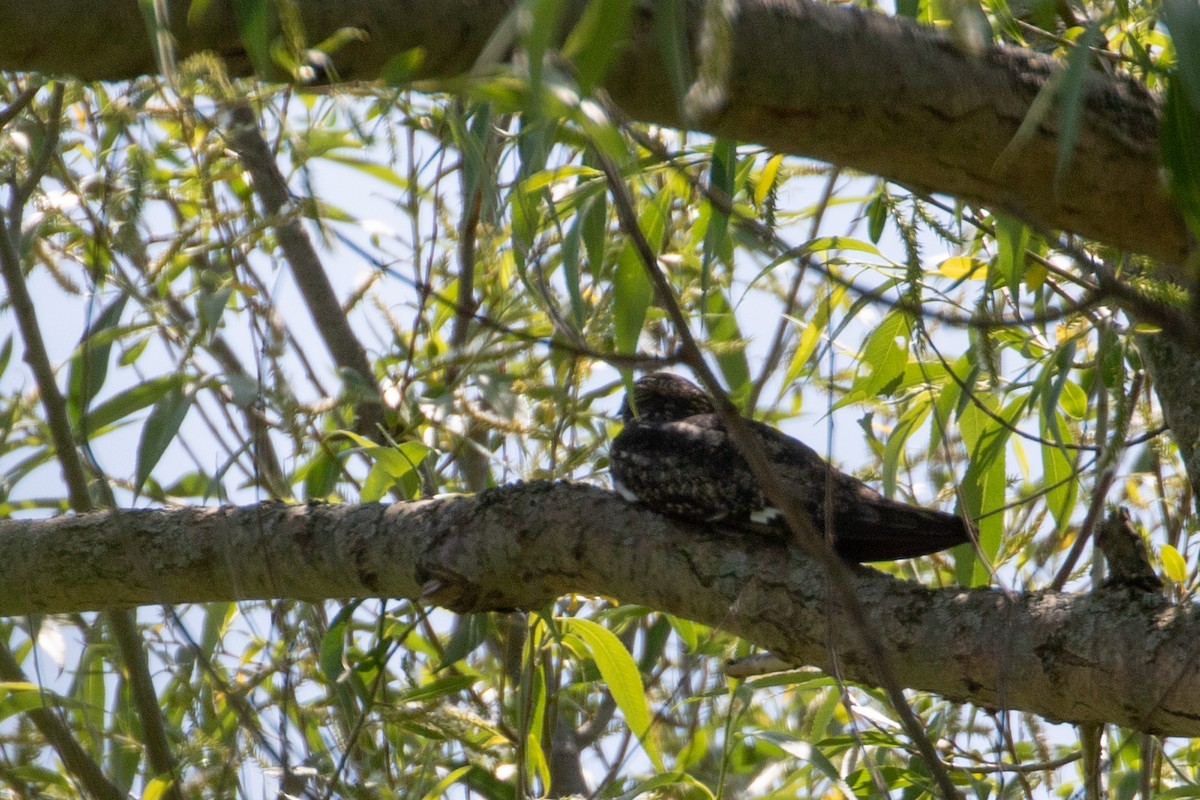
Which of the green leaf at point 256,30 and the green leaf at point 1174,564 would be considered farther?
the green leaf at point 1174,564

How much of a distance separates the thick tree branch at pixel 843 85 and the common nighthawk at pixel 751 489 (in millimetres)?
978

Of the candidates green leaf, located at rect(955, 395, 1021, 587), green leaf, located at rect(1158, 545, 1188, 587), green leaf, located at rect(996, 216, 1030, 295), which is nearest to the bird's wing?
green leaf, located at rect(955, 395, 1021, 587)

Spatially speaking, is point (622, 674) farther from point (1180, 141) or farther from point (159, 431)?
point (1180, 141)

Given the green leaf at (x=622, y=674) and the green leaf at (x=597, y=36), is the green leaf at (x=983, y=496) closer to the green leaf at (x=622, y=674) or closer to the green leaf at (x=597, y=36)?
the green leaf at (x=622, y=674)

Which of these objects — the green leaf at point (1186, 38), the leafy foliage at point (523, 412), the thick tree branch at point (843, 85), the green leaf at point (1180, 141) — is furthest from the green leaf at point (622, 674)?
the green leaf at point (1186, 38)

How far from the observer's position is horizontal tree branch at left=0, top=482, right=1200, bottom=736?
1.71 metres

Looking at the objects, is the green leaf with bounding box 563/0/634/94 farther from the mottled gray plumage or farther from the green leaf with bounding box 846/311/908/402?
the green leaf with bounding box 846/311/908/402

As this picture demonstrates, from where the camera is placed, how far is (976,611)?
1.86m

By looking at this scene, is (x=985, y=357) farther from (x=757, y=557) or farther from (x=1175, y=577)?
(x=1175, y=577)

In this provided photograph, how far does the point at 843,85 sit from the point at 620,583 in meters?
1.30

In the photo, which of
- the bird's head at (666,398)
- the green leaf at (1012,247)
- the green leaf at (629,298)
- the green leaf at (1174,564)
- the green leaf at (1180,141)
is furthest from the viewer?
the bird's head at (666,398)

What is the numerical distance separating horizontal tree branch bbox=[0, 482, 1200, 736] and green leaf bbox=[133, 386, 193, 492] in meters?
0.15

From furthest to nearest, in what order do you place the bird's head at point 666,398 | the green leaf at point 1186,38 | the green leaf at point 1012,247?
the bird's head at point 666,398 < the green leaf at point 1012,247 < the green leaf at point 1186,38

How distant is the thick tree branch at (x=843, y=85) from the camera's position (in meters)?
1.04
